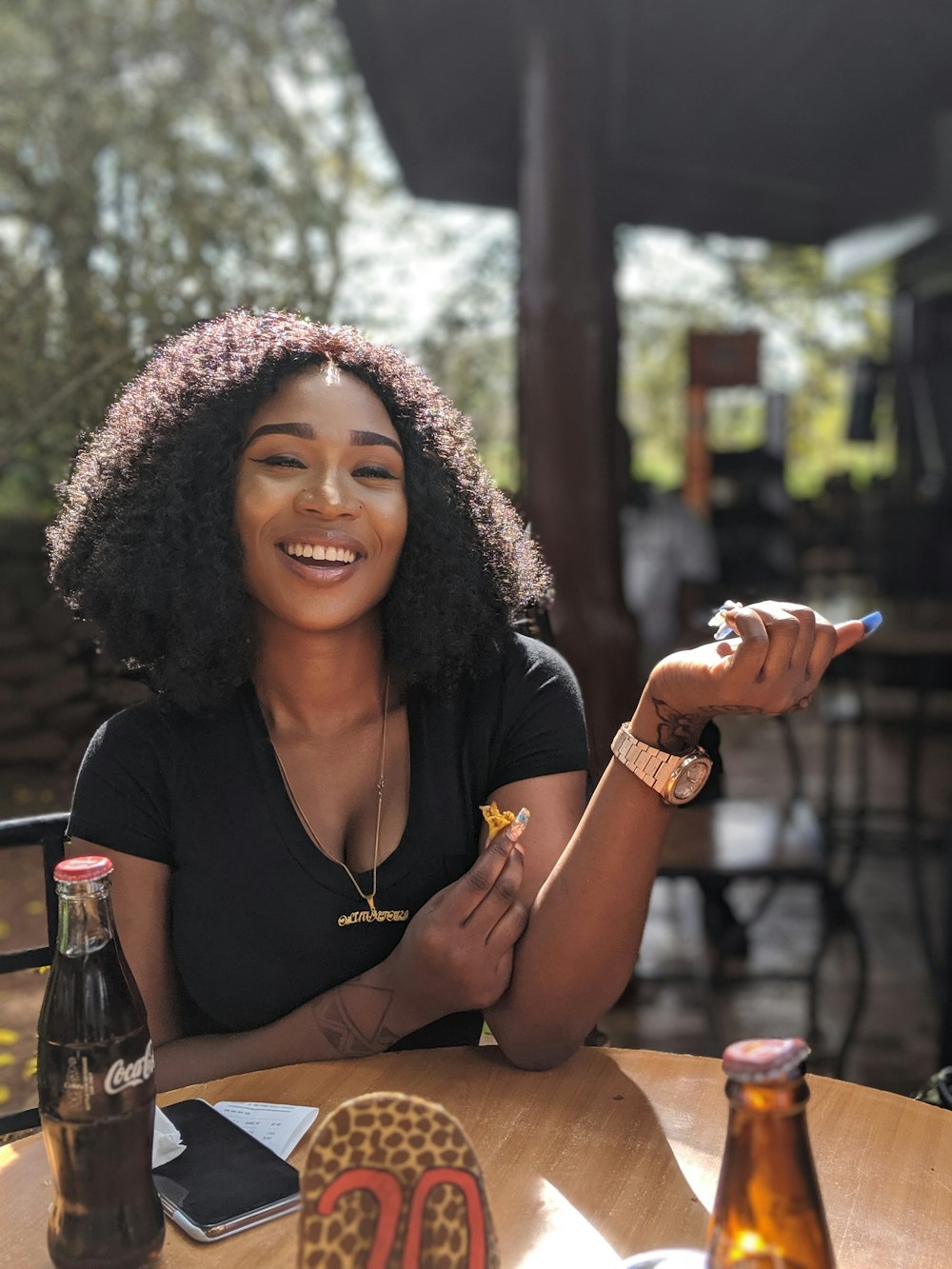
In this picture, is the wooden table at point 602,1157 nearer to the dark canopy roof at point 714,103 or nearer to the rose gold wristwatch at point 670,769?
the rose gold wristwatch at point 670,769

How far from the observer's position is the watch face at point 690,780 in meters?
1.30

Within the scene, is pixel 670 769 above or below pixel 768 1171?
above

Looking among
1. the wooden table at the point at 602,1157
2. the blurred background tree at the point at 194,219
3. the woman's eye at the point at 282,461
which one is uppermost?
the blurred background tree at the point at 194,219

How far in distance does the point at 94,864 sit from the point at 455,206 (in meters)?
6.64

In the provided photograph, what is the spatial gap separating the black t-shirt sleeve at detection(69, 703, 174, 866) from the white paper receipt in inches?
15.7

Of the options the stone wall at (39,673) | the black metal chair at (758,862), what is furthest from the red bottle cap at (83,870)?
the black metal chair at (758,862)

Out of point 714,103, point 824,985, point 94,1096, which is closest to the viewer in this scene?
point 94,1096

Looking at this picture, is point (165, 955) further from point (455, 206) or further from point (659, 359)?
point (659, 359)

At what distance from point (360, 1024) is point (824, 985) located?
2.80 meters

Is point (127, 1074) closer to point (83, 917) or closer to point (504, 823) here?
point (83, 917)

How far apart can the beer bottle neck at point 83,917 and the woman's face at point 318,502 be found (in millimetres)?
618

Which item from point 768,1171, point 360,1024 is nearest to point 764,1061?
point 768,1171

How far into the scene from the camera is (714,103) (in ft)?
21.2

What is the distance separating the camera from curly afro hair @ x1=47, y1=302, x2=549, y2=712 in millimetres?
1627
